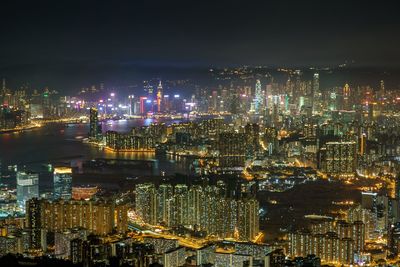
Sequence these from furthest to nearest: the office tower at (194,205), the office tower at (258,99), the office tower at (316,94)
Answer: the office tower at (258,99) → the office tower at (316,94) → the office tower at (194,205)

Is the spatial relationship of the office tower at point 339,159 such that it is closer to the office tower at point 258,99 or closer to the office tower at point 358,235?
the office tower at point 358,235

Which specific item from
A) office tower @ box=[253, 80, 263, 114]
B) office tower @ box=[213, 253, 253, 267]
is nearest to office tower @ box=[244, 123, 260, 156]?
office tower @ box=[253, 80, 263, 114]

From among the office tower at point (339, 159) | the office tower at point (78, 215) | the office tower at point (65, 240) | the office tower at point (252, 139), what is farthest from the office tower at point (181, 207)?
the office tower at point (252, 139)

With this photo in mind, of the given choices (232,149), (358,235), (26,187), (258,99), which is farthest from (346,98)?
(358,235)

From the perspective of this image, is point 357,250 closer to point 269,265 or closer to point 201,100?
point 269,265

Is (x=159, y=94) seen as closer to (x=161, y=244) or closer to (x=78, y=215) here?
(x=78, y=215)
